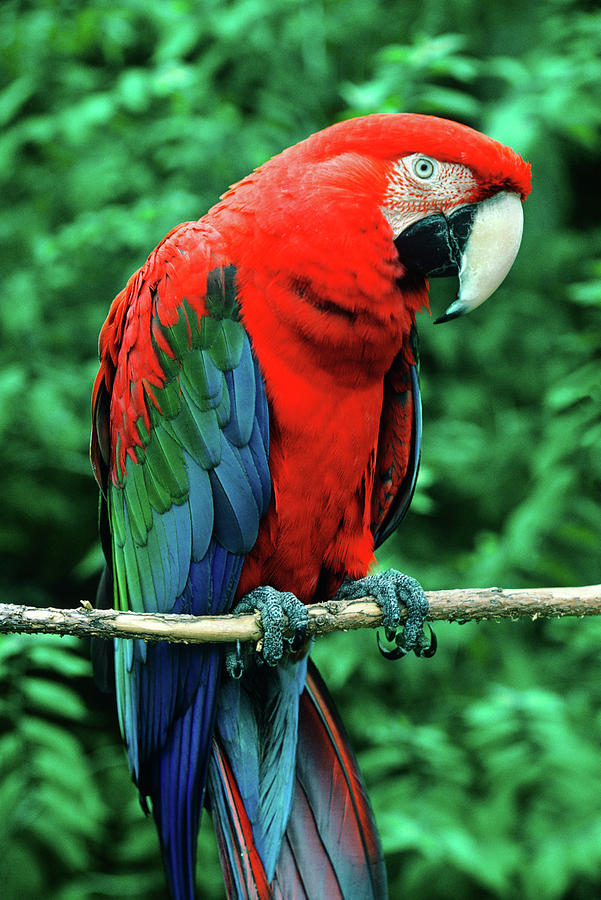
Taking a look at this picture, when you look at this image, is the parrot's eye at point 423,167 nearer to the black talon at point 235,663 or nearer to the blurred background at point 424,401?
the blurred background at point 424,401

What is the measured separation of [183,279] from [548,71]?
1.13 m

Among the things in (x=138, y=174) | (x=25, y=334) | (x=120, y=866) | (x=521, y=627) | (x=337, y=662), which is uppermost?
(x=138, y=174)

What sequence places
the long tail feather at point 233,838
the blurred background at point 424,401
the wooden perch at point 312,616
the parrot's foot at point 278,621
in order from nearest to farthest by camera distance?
the wooden perch at point 312,616 → the parrot's foot at point 278,621 → the long tail feather at point 233,838 → the blurred background at point 424,401

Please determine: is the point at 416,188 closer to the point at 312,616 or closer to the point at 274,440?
the point at 274,440

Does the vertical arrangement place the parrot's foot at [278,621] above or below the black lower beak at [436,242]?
below

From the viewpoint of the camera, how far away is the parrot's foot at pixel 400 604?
132 centimetres

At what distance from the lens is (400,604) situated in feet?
4.46

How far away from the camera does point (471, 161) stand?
1.33m

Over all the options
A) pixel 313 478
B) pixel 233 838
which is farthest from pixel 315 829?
pixel 313 478

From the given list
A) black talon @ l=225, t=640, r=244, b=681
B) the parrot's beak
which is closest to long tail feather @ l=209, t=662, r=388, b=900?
black talon @ l=225, t=640, r=244, b=681

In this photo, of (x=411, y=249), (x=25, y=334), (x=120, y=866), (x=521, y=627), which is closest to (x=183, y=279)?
(x=411, y=249)

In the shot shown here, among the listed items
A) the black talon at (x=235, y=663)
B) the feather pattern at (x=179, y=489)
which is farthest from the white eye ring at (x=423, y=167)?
the black talon at (x=235, y=663)

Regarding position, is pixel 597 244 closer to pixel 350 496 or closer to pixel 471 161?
pixel 471 161

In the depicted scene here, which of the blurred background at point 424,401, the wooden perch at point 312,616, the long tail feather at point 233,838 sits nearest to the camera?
the wooden perch at point 312,616
